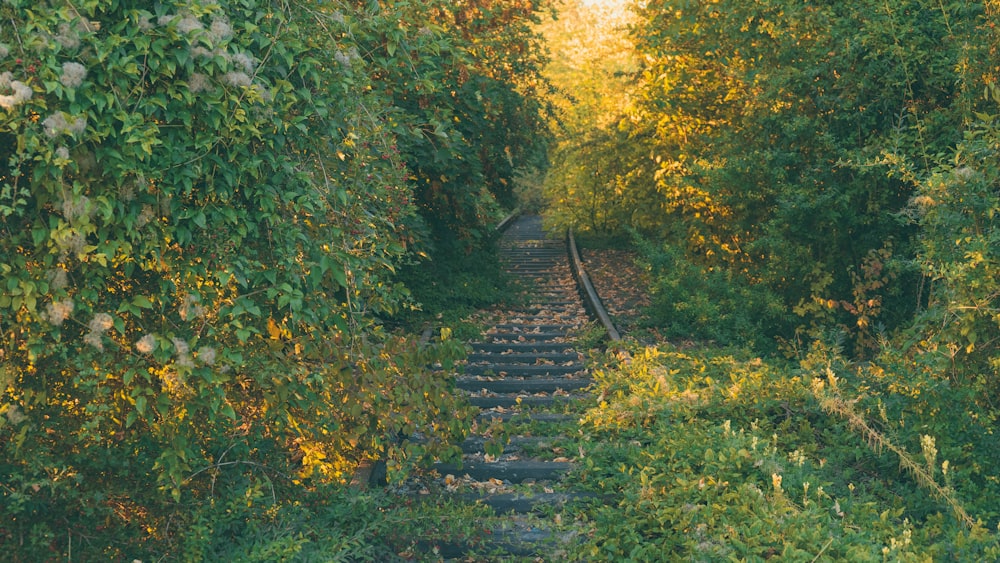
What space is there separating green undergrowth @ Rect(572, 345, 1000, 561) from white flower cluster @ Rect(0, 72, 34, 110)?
13.5 feet

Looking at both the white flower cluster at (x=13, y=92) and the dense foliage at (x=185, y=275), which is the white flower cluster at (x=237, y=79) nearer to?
the dense foliage at (x=185, y=275)

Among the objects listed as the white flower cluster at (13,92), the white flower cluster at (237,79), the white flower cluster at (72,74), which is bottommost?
the white flower cluster at (13,92)

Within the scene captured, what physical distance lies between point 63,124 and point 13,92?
23cm

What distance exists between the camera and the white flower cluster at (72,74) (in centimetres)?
395

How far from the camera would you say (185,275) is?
4.64 metres

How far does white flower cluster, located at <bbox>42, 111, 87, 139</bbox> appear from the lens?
3.87 meters

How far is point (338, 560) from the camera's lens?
16.0ft

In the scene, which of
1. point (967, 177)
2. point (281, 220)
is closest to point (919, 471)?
point (967, 177)

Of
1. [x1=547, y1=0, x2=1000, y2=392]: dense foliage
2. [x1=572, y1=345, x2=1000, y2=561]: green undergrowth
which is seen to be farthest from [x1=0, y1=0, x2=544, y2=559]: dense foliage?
[x1=547, y1=0, x2=1000, y2=392]: dense foliage

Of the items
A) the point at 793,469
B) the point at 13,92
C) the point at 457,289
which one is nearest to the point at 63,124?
the point at 13,92

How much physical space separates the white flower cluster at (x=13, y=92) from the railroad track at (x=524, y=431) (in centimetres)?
343

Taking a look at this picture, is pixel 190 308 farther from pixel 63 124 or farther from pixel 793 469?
pixel 793 469

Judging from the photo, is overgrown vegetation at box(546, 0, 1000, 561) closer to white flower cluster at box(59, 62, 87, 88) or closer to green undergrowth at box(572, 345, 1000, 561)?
green undergrowth at box(572, 345, 1000, 561)

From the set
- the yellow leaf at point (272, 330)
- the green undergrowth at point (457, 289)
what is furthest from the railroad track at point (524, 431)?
the yellow leaf at point (272, 330)
